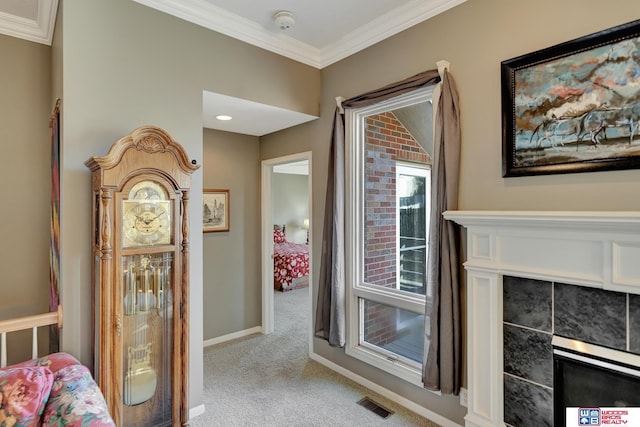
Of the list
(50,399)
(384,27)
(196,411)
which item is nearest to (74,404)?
(50,399)

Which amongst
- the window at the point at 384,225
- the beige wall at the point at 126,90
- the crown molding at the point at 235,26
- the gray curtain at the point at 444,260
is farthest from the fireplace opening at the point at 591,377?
the crown molding at the point at 235,26

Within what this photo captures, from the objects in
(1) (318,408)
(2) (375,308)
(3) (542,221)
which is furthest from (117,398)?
(3) (542,221)

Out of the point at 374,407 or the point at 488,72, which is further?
the point at 374,407

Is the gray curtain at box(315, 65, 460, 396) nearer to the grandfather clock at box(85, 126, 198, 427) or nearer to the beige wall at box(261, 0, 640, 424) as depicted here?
the beige wall at box(261, 0, 640, 424)

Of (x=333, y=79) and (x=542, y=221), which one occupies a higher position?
(x=333, y=79)

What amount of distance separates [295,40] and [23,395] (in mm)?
2888

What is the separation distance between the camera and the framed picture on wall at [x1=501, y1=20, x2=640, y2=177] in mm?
1577

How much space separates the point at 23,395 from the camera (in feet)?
4.80

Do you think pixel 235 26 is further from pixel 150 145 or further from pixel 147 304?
pixel 147 304

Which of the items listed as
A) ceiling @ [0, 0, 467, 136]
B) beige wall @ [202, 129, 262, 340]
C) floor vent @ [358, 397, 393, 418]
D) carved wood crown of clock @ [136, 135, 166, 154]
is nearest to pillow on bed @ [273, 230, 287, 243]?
beige wall @ [202, 129, 262, 340]

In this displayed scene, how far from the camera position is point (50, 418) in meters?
1.44

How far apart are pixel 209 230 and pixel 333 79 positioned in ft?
6.57

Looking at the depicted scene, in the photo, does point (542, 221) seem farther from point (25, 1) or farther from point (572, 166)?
point (25, 1)

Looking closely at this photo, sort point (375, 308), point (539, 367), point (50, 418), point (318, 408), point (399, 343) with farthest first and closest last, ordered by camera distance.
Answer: point (375, 308), point (399, 343), point (318, 408), point (539, 367), point (50, 418)
